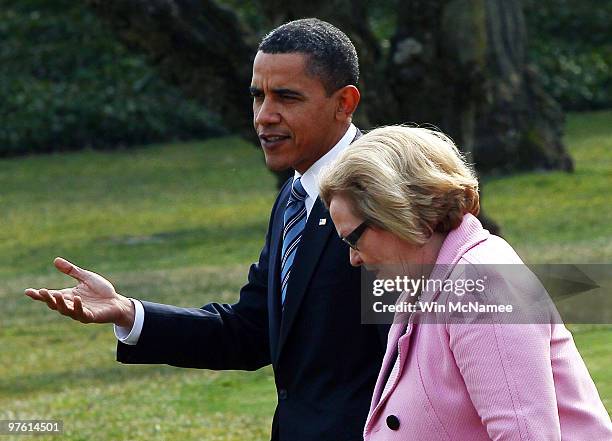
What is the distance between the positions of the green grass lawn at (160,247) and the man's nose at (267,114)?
3.88 m

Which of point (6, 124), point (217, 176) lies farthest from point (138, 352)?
point (6, 124)

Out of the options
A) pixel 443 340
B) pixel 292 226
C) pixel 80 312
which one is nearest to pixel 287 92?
pixel 292 226

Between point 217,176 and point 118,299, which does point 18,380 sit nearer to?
point 118,299

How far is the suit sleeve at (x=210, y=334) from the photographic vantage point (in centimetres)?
398

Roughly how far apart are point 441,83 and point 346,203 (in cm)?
974

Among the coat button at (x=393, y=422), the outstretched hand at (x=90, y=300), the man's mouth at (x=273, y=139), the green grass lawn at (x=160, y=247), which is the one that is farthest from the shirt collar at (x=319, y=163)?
the green grass lawn at (x=160, y=247)

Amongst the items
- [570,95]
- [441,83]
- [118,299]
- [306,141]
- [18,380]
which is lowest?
[18,380]

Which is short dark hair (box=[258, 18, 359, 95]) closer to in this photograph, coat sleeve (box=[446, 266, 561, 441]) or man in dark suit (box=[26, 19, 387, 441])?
man in dark suit (box=[26, 19, 387, 441])

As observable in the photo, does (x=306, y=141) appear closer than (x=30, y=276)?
Yes

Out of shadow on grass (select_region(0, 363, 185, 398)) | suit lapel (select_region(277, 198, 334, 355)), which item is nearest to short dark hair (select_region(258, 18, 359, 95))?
suit lapel (select_region(277, 198, 334, 355))

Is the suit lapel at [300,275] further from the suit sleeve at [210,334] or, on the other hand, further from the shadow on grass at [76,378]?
the shadow on grass at [76,378]

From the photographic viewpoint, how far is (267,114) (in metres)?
3.80

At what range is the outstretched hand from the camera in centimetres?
364

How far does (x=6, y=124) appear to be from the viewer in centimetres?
2789
